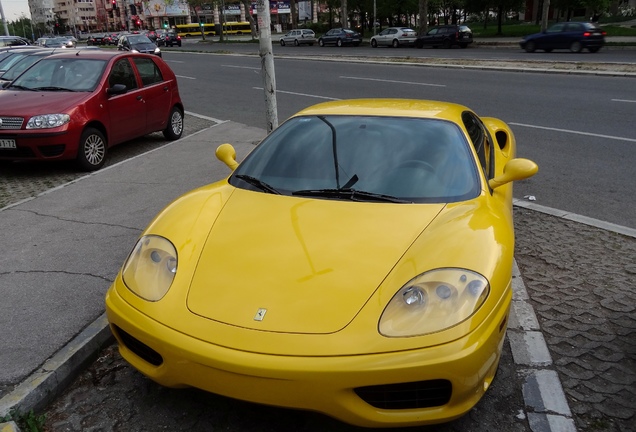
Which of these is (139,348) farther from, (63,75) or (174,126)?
(174,126)

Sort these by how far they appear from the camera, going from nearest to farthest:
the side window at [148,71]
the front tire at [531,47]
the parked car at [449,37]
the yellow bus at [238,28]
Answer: the side window at [148,71] → the front tire at [531,47] → the parked car at [449,37] → the yellow bus at [238,28]

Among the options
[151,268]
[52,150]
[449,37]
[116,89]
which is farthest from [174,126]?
[449,37]

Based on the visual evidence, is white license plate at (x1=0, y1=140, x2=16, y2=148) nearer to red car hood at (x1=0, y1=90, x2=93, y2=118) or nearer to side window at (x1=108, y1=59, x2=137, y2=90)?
red car hood at (x1=0, y1=90, x2=93, y2=118)

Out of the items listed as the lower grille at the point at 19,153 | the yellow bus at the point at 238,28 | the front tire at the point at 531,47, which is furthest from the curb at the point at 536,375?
the yellow bus at the point at 238,28

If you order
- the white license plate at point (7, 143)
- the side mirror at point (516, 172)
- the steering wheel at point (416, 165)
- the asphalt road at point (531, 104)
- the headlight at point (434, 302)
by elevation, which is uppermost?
the steering wheel at point (416, 165)

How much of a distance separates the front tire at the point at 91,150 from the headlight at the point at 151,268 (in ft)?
17.2

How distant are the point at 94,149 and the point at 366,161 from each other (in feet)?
18.8

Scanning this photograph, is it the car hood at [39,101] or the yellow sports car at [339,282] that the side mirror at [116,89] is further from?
the yellow sports car at [339,282]

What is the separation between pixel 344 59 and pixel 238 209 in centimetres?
2651

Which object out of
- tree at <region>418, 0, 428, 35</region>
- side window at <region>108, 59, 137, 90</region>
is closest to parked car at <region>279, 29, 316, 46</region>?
tree at <region>418, 0, 428, 35</region>

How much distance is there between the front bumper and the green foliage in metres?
0.75

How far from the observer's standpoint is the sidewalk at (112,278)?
3.02m

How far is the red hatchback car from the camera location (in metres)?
7.50

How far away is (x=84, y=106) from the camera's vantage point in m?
7.91
